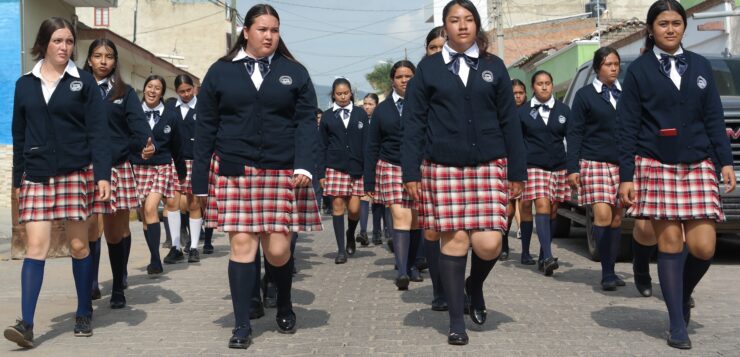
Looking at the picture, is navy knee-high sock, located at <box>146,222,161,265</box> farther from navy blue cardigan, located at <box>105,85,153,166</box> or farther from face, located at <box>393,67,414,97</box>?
face, located at <box>393,67,414,97</box>

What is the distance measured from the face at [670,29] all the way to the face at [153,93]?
5.77 m

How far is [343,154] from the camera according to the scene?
36.6ft

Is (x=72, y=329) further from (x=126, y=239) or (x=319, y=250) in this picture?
(x=319, y=250)

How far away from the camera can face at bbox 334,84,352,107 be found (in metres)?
11.4

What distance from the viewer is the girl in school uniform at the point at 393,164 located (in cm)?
831

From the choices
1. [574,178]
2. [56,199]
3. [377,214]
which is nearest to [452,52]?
[56,199]

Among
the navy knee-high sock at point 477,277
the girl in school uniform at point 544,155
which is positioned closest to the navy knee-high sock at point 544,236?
the girl in school uniform at point 544,155

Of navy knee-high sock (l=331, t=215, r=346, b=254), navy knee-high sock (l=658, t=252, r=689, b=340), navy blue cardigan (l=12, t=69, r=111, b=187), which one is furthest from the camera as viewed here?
navy knee-high sock (l=331, t=215, r=346, b=254)

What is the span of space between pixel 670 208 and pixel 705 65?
962mm

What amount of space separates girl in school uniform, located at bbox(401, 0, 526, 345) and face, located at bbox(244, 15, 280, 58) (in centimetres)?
96

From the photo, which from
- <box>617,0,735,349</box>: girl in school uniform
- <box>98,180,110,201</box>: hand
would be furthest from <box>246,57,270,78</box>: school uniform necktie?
<box>617,0,735,349</box>: girl in school uniform

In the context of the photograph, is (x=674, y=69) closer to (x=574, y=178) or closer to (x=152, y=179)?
(x=574, y=178)

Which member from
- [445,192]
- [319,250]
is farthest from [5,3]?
[445,192]

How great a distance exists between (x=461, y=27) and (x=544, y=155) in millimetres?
3931
